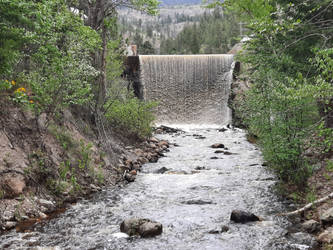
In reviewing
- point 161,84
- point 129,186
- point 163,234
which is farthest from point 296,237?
point 161,84

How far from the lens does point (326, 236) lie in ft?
18.1

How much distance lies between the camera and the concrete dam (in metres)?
27.3

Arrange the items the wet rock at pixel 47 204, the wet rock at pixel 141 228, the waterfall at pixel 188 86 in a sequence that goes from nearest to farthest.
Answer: the wet rock at pixel 141 228, the wet rock at pixel 47 204, the waterfall at pixel 188 86

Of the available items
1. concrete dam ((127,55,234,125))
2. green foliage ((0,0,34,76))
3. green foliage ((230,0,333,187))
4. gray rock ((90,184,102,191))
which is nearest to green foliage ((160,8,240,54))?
concrete dam ((127,55,234,125))

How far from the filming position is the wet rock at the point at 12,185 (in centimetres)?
658

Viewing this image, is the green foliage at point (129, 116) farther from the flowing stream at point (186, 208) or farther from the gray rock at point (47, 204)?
the gray rock at point (47, 204)

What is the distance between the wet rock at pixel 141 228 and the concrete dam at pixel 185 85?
2078 cm

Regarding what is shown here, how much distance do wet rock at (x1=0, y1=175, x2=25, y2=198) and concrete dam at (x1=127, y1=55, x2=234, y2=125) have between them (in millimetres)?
20335

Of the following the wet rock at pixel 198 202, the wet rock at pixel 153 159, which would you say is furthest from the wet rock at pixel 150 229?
the wet rock at pixel 153 159

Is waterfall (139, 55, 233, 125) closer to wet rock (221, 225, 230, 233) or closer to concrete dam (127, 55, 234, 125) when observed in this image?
concrete dam (127, 55, 234, 125)

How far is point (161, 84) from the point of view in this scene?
27.6 m

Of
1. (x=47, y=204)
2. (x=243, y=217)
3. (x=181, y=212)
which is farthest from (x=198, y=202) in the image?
(x=47, y=204)

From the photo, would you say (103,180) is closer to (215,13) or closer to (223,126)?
(223,126)

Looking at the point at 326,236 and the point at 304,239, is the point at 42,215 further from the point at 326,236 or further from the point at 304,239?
the point at 326,236
